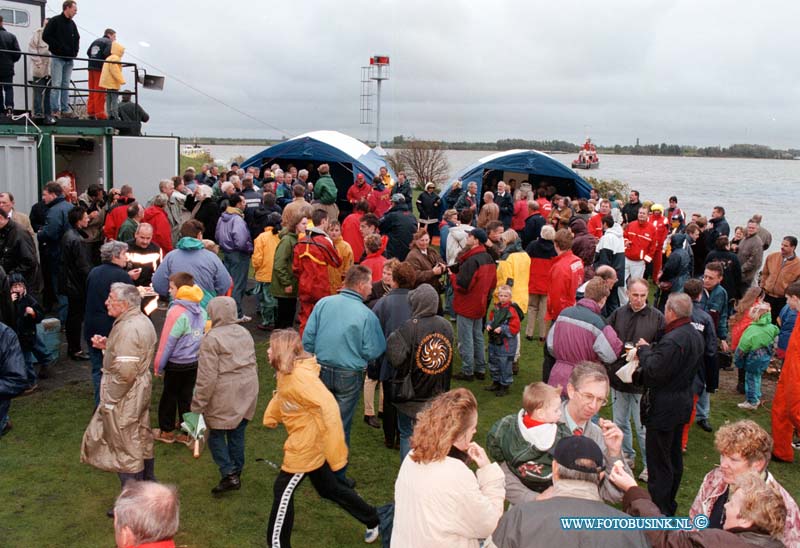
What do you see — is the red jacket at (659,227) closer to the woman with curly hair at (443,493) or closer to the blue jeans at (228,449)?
the blue jeans at (228,449)

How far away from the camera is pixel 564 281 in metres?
7.85

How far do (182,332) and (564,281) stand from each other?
437 centimetres

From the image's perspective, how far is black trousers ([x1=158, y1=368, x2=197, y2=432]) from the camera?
5.67 m

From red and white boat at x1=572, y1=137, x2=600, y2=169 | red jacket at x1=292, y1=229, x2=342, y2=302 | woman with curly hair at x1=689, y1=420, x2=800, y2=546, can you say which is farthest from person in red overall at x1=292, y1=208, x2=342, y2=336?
red and white boat at x1=572, y1=137, x2=600, y2=169

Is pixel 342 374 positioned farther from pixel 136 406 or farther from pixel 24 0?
pixel 24 0

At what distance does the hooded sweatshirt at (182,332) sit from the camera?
5387 millimetres

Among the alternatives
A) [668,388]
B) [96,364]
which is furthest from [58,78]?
[668,388]

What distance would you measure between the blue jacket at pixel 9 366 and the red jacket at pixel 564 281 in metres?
5.45

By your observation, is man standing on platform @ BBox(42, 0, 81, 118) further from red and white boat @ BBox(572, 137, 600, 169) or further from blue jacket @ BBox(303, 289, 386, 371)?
red and white boat @ BBox(572, 137, 600, 169)

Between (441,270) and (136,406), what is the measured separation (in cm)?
365

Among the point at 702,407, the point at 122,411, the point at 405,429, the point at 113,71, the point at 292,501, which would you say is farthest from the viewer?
the point at 113,71

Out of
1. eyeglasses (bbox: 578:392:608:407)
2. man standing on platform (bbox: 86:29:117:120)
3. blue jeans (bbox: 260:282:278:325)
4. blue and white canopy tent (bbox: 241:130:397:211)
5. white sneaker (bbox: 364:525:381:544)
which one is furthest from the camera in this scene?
blue and white canopy tent (bbox: 241:130:397:211)

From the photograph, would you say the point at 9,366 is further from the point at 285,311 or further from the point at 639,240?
the point at 639,240

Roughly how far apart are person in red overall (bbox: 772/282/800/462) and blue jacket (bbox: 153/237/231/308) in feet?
17.6
